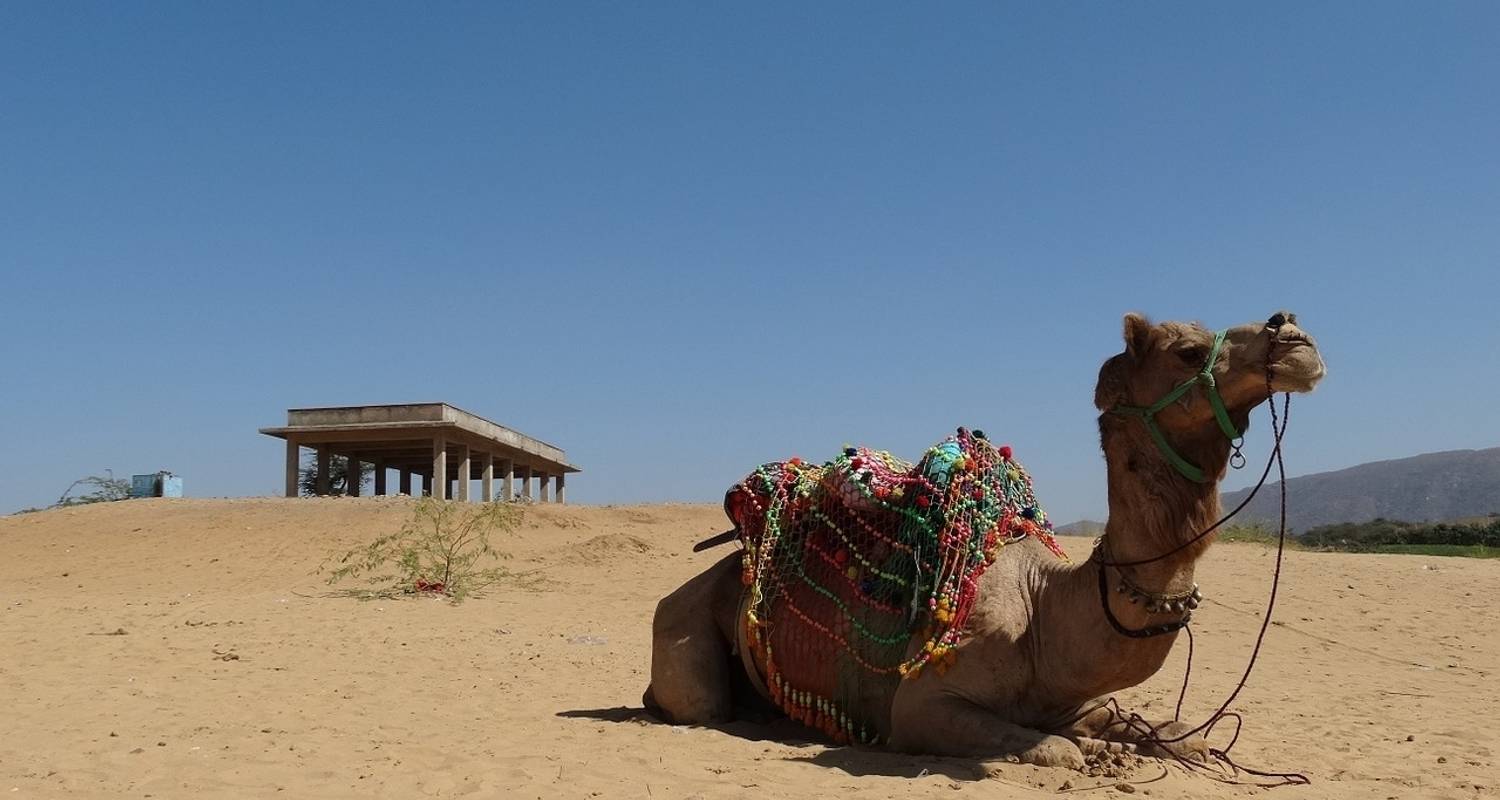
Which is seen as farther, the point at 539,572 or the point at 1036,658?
the point at 539,572

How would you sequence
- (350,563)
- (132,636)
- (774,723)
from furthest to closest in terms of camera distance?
(350,563) < (132,636) < (774,723)

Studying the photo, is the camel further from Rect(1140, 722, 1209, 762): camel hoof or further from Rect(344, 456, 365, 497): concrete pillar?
Rect(344, 456, 365, 497): concrete pillar

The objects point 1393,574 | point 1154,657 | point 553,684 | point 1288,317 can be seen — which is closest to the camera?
point 1288,317

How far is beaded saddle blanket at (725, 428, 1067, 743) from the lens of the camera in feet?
17.9

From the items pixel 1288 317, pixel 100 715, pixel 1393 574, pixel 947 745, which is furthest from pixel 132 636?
pixel 1393 574

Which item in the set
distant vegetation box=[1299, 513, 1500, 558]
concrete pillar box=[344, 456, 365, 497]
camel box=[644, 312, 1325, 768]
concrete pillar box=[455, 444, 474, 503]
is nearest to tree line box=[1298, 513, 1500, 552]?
distant vegetation box=[1299, 513, 1500, 558]

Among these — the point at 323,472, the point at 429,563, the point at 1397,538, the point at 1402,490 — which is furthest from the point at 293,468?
the point at 1402,490

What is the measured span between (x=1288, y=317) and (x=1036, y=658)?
1.90 m

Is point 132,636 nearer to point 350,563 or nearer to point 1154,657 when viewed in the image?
point 350,563

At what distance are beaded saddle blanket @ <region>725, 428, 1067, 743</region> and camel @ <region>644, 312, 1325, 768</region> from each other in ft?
0.45

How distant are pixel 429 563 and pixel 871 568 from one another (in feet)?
45.9

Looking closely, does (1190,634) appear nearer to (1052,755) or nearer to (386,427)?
(1052,755)

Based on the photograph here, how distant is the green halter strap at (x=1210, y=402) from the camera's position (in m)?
4.43

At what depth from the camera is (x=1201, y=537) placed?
4496mm
